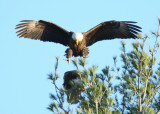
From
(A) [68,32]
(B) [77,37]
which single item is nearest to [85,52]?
(B) [77,37]

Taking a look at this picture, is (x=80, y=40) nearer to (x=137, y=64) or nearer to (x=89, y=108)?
(x=137, y=64)

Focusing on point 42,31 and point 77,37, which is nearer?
point 77,37

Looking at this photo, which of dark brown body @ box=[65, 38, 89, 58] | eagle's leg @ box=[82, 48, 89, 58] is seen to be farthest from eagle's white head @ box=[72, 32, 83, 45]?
eagle's leg @ box=[82, 48, 89, 58]

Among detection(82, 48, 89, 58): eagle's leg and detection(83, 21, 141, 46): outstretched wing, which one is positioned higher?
detection(83, 21, 141, 46): outstretched wing

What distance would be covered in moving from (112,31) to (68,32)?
3.08 feet

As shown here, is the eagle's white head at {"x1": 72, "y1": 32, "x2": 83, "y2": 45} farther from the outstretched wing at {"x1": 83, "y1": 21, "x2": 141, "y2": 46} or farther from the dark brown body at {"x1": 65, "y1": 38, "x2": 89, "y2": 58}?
the outstretched wing at {"x1": 83, "y1": 21, "x2": 141, "y2": 46}

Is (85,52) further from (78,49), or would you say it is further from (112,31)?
(112,31)

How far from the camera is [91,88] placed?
697cm

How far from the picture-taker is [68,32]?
36.7 ft

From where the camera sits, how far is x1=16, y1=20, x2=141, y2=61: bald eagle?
11.2m

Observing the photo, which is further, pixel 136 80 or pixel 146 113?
pixel 136 80

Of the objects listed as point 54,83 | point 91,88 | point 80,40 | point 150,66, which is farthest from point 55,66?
point 80,40

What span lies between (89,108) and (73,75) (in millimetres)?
1999

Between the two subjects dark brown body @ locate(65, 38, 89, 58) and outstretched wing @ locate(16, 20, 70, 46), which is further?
outstretched wing @ locate(16, 20, 70, 46)
